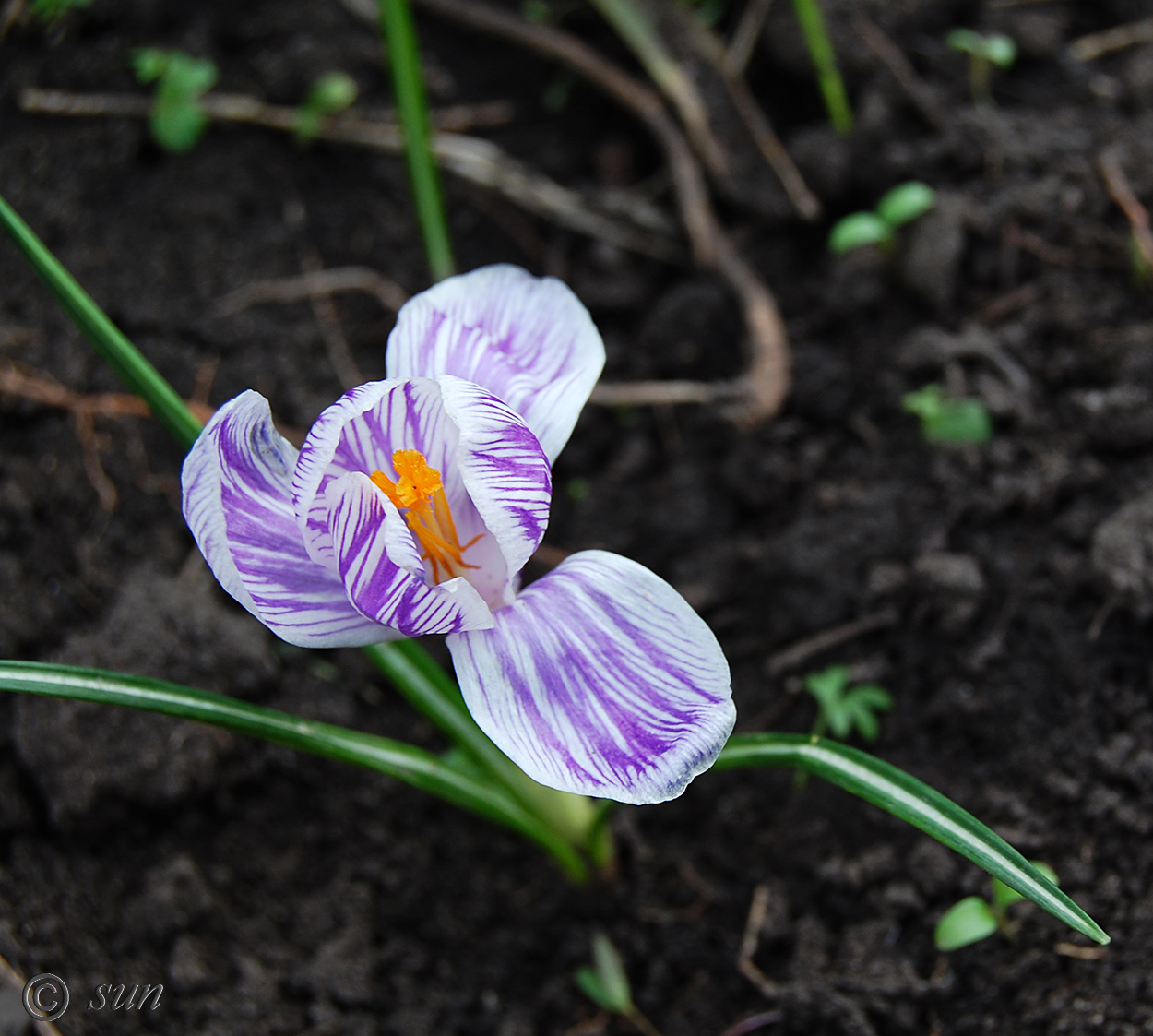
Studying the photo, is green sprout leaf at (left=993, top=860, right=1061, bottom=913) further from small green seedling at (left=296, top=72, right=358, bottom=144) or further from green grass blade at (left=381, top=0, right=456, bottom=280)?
small green seedling at (left=296, top=72, right=358, bottom=144)

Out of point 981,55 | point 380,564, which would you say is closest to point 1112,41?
point 981,55

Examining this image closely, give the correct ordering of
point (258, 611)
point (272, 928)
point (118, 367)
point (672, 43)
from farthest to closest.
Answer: point (672, 43)
point (272, 928)
point (118, 367)
point (258, 611)

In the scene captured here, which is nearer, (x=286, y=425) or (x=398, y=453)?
(x=398, y=453)

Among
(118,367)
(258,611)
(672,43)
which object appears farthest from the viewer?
(672,43)

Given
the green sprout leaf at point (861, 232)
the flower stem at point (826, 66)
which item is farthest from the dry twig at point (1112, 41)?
the green sprout leaf at point (861, 232)

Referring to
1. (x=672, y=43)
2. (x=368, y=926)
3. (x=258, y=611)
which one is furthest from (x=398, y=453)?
(x=672, y=43)

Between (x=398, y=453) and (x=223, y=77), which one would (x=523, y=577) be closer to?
(x=398, y=453)
